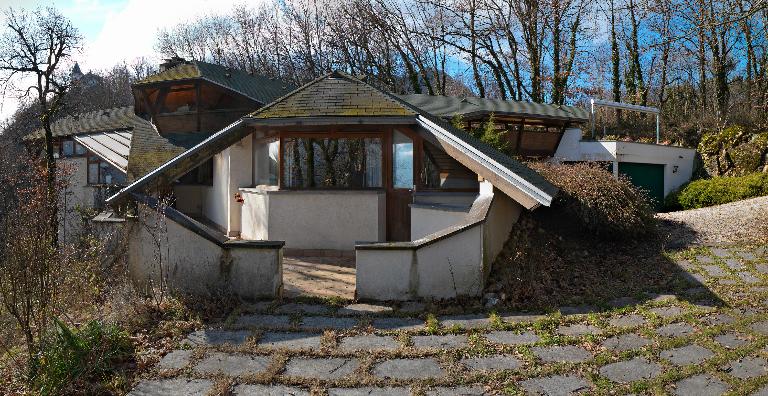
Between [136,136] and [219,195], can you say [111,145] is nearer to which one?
[136,136]

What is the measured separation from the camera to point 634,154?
2000cm

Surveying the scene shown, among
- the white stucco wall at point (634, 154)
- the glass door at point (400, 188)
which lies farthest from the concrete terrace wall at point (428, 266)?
the white stucco wall at point (634, 154)

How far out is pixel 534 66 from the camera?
28.4 m

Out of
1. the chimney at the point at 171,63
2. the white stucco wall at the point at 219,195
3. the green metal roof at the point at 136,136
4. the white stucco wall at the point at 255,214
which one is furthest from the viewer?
the chimney at the point at 171,63

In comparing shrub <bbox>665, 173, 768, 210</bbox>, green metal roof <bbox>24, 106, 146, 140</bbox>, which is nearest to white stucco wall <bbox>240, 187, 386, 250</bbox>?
shrub <bbox>665, 173, 768, 210</bbox>

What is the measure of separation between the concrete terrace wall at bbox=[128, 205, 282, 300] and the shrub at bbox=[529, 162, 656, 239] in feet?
20.5

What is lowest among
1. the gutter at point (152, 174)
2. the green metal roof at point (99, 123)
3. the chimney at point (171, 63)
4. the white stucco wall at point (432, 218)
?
the white stucco wall at point (432, 218)

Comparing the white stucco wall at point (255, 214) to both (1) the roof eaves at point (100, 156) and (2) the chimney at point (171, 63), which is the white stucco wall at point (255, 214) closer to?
(1) the roof eaves at point (100, 156)

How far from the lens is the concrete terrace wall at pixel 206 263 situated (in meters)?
7.44

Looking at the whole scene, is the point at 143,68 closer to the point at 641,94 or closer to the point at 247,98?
the point at 247,98

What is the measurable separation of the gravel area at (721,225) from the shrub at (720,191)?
2.74 m

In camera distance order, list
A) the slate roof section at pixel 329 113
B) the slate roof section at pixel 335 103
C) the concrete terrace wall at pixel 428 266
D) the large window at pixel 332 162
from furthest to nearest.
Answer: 1. the large window at pixel 332 162
2. the slate roof section at pixel 335 103
3. the slate roof section at pixel 329 113
4. the concrete terrace wall at pixel 428 266

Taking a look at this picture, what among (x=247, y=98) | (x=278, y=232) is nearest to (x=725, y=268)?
(x=278, y=232)

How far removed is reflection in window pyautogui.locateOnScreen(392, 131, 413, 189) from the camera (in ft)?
35.6
